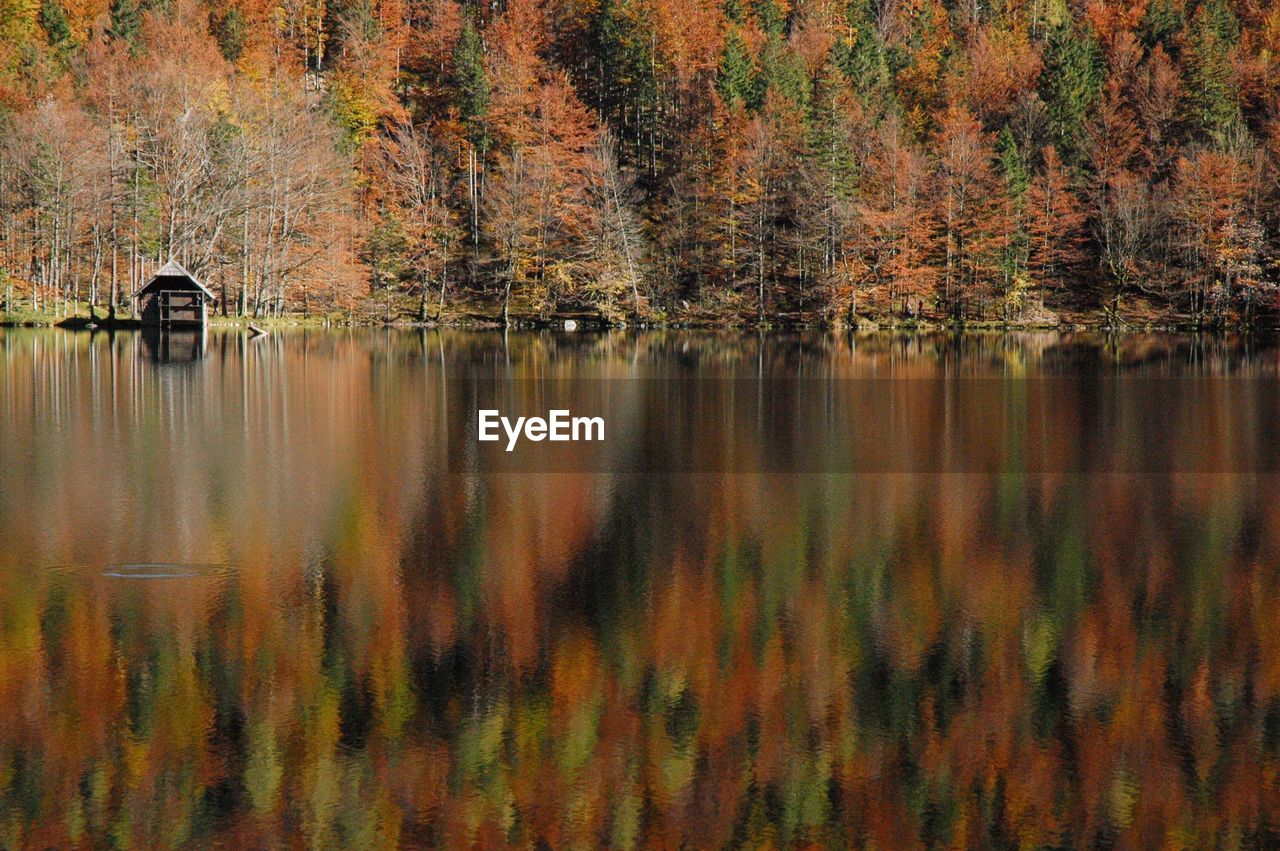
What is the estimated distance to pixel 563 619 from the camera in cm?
1387

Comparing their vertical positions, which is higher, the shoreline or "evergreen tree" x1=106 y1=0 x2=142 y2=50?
"evergreen tree" x1=106 y1=0 x2=142 y2=50

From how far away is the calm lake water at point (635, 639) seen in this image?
9727mm

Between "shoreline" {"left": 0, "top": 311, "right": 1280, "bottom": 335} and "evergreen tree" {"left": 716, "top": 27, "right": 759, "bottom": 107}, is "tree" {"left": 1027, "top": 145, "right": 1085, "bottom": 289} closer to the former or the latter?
"shoreline" {"left": 0, "top": 311, "right": 1280, "bottom": 335}

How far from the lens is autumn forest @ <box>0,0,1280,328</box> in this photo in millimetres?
80000

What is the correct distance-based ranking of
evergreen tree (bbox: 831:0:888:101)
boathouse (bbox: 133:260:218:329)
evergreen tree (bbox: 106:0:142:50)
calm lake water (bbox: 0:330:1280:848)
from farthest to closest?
evergreen tree (bbox: 831:0:888:101) → evergreen tree (bbox: 106:0:142:50) → boathouse (bbox: 133:260:218:329) → calm lake water (bbox: 0:330:1280:848)

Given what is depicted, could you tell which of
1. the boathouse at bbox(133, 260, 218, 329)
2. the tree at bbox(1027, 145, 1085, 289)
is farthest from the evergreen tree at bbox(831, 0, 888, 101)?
the boathouse at bbox(133, 260, 218, 329)

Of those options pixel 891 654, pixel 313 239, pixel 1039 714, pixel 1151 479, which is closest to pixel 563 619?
pixel 891 654

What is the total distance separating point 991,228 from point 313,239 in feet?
141

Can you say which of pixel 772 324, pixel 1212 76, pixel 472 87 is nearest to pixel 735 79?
pixel 472 87

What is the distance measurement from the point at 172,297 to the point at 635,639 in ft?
207

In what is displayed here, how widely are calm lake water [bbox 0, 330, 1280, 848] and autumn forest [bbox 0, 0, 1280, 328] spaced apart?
2146 inches

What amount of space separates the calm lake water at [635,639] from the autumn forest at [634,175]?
54505 mm

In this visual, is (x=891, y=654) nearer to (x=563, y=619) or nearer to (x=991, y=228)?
(x=563, y=619)

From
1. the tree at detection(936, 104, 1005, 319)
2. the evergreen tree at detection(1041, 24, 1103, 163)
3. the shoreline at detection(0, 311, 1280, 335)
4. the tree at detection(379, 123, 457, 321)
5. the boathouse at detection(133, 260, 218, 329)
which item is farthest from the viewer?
the evergreen tree at detection(1041, 24, 1103, 163)
